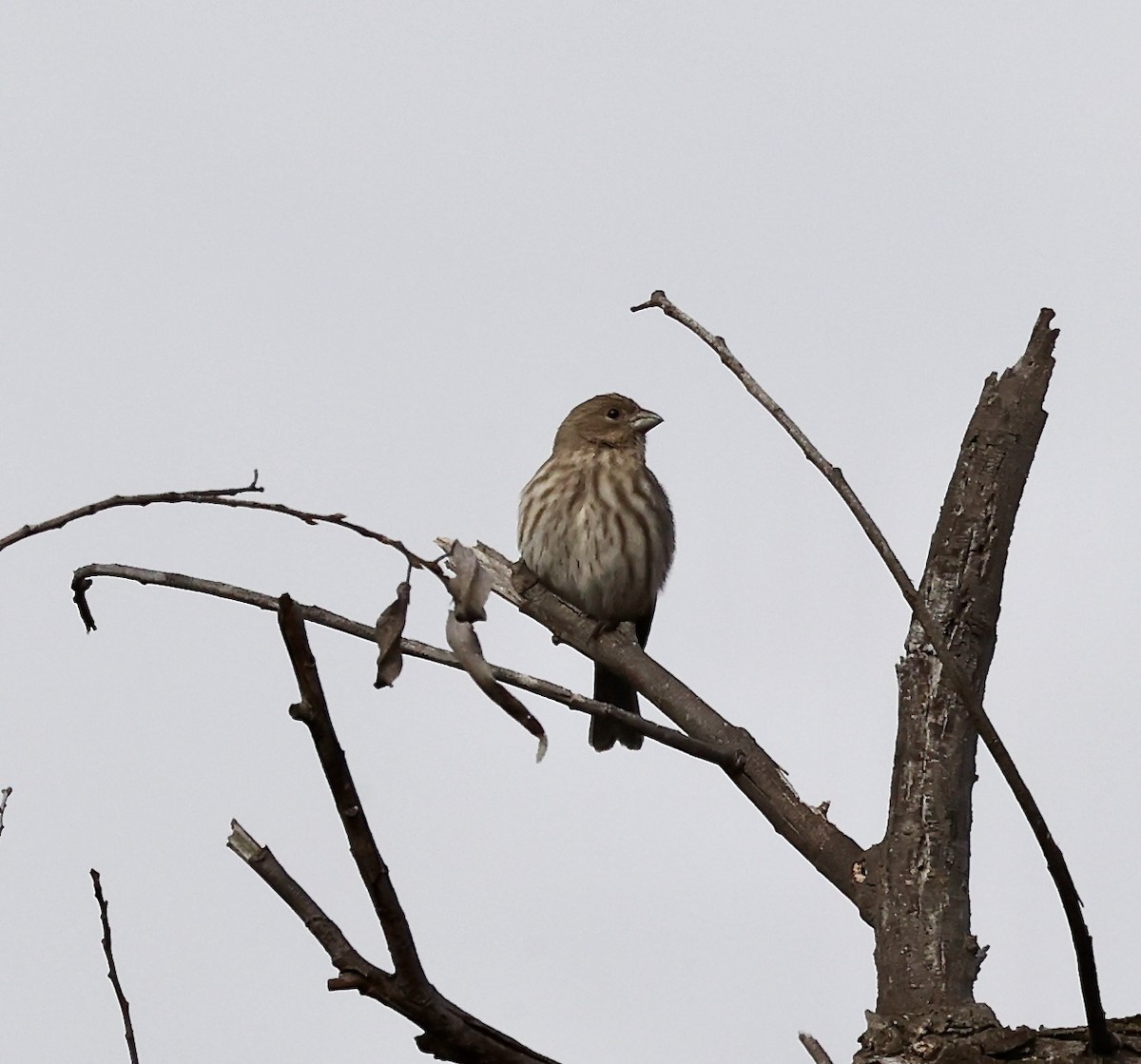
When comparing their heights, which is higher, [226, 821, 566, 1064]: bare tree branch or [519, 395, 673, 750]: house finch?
[519, 395, 673, 750]: house finch

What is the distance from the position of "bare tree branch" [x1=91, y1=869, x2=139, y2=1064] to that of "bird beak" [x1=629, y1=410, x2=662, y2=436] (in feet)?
21.6

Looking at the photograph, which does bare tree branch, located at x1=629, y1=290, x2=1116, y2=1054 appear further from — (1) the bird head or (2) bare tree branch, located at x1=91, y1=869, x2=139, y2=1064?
(1) the bird head

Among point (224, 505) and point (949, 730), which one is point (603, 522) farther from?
point (224, 505)

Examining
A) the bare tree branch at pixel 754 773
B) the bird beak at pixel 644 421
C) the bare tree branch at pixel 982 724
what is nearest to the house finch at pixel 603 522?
the bird beak at pixel 644 421

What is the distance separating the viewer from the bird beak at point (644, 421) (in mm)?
9406

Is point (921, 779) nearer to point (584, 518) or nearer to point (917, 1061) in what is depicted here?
point (917, 1061)

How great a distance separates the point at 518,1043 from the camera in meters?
2.29

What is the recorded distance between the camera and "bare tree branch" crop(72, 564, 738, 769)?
9.59ft

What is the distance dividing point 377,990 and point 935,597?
5.56ft

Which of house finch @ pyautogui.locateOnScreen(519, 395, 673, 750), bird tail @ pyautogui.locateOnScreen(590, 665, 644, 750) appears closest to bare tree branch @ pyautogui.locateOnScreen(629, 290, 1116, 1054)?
house finch @ pyautogui.locateOnScreen(519, 395, 673, 750)

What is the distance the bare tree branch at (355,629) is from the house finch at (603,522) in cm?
485

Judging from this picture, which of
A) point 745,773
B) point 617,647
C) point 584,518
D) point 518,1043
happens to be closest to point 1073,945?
point 518,1043

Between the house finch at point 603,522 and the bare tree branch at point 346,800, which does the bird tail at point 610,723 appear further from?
the bare tree branch at point 346,800

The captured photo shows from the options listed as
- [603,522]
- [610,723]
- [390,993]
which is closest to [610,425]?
[603,522]
